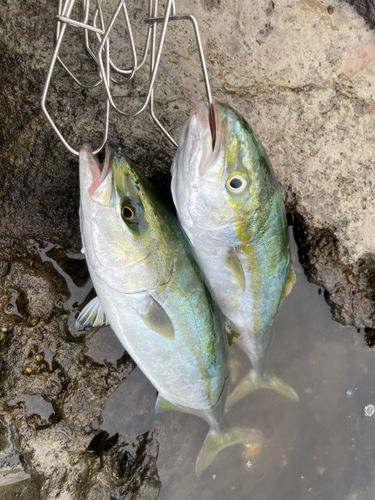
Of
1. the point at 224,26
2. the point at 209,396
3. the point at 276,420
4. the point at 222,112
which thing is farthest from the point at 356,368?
the point at 224,26

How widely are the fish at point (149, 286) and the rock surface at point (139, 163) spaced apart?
0.45m

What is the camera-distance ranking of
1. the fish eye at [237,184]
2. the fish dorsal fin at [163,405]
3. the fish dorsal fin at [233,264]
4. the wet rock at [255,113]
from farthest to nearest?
the fish dorsal fin at [163,405] < the wet rock at [255,113] < the fish dorsal fin at [233,264] < the fish eye at [237,184]

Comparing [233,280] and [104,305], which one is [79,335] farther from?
[233,280]

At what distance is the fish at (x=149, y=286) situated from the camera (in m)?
1.73

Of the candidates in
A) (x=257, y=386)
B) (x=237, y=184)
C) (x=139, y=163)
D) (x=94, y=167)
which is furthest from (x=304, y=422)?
(x=94, y=167)

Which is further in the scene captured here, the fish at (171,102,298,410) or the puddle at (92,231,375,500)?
the puddle at (92,231,375,500)

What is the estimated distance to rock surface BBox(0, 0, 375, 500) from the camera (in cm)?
218

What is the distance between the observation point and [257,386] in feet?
8.98

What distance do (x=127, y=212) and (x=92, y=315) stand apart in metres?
0.86

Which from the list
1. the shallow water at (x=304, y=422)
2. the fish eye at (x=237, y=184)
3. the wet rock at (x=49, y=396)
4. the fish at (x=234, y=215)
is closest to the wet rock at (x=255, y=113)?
the shallow water at (x=304, y=422)

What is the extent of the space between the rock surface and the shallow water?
276 millimetres

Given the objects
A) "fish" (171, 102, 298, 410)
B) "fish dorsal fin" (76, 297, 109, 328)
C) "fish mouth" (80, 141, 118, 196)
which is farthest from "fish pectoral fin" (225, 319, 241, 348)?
"fish mouth" (80, 141, 118, 196)

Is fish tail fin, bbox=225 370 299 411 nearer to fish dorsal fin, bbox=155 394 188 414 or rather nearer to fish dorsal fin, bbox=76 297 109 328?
fish dorsal fin, bbox=155 394 188 414

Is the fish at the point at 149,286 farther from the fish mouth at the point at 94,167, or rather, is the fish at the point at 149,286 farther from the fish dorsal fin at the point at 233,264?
the fish dorsal fin at the point at 233,264
